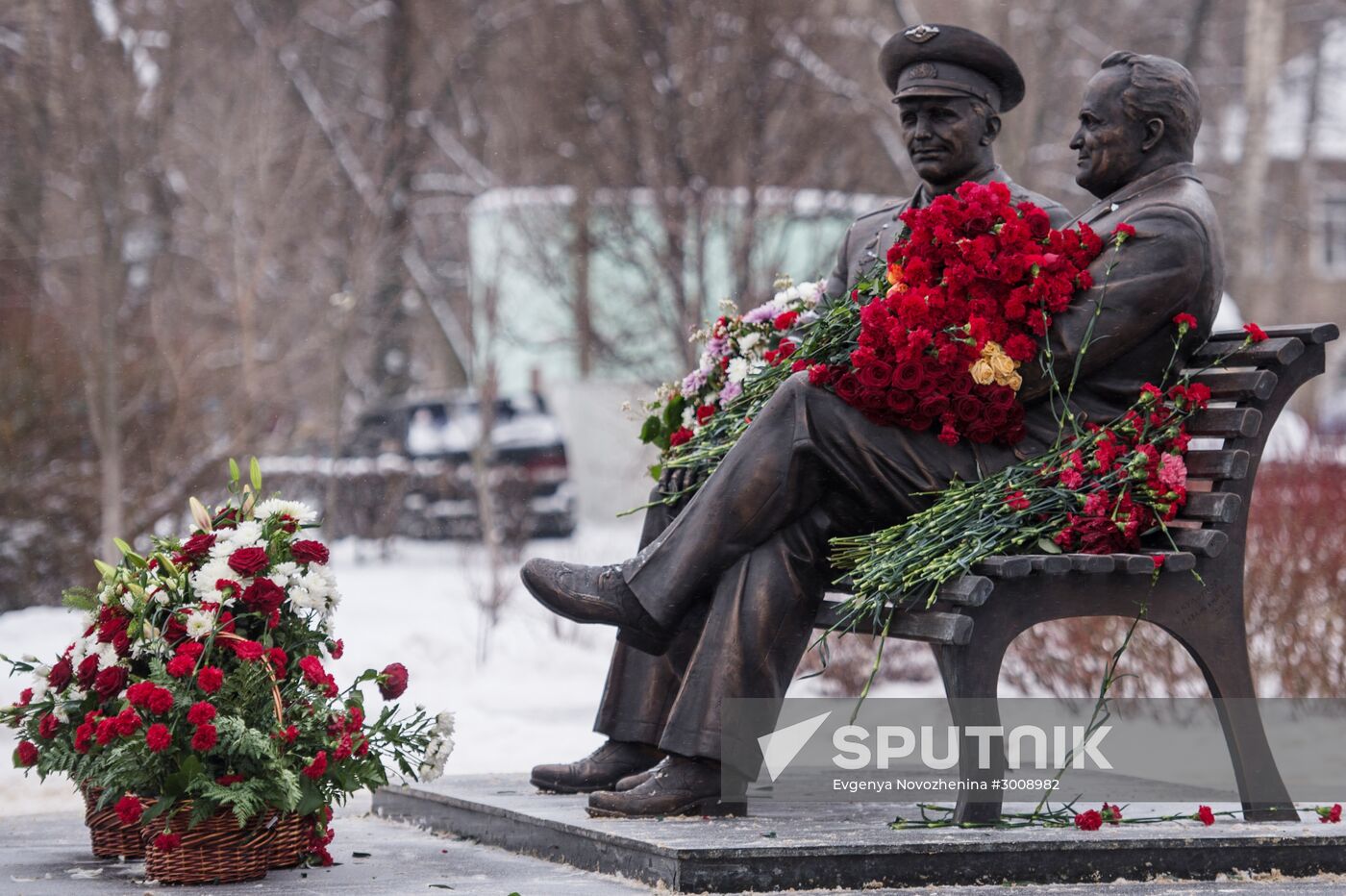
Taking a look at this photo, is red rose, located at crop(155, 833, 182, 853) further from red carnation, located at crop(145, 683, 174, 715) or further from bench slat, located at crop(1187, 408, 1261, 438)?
bench slat, located at crop(1187, 408, 1261, 438)

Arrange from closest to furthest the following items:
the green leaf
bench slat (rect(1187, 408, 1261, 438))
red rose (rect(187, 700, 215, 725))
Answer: red rose (rect(187, 700, 215, 725)) → bench slat (rect(1187, 408, 1261, 438)) → the green leaf

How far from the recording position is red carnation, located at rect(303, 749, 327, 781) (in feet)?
14.0

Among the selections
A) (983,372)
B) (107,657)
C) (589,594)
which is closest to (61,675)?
(107,657)

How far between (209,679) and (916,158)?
2.37 metres

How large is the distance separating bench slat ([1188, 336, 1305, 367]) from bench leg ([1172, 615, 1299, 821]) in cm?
63

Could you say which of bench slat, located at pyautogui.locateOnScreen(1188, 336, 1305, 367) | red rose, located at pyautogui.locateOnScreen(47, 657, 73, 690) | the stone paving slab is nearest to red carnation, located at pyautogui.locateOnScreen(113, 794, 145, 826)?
red rose, located at pyautogui.locateOnScreen(47, 657, 73, 690)

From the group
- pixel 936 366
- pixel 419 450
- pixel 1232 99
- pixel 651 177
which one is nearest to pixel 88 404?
pixel 651 177

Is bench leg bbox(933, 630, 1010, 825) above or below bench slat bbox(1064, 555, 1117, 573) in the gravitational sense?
below

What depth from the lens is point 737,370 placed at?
18.1 feet

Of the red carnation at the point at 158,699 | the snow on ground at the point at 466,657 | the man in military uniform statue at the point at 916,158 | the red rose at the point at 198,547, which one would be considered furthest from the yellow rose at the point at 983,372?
the snow on ground at the point at 466,657

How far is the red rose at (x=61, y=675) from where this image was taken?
15.0 ft

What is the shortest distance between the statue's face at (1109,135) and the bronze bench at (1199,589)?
509 mm

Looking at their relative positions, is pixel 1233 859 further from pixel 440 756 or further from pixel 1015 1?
pixel 1015 1

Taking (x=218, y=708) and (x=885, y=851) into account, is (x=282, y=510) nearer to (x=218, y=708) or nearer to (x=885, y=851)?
(x=218, y=708)
